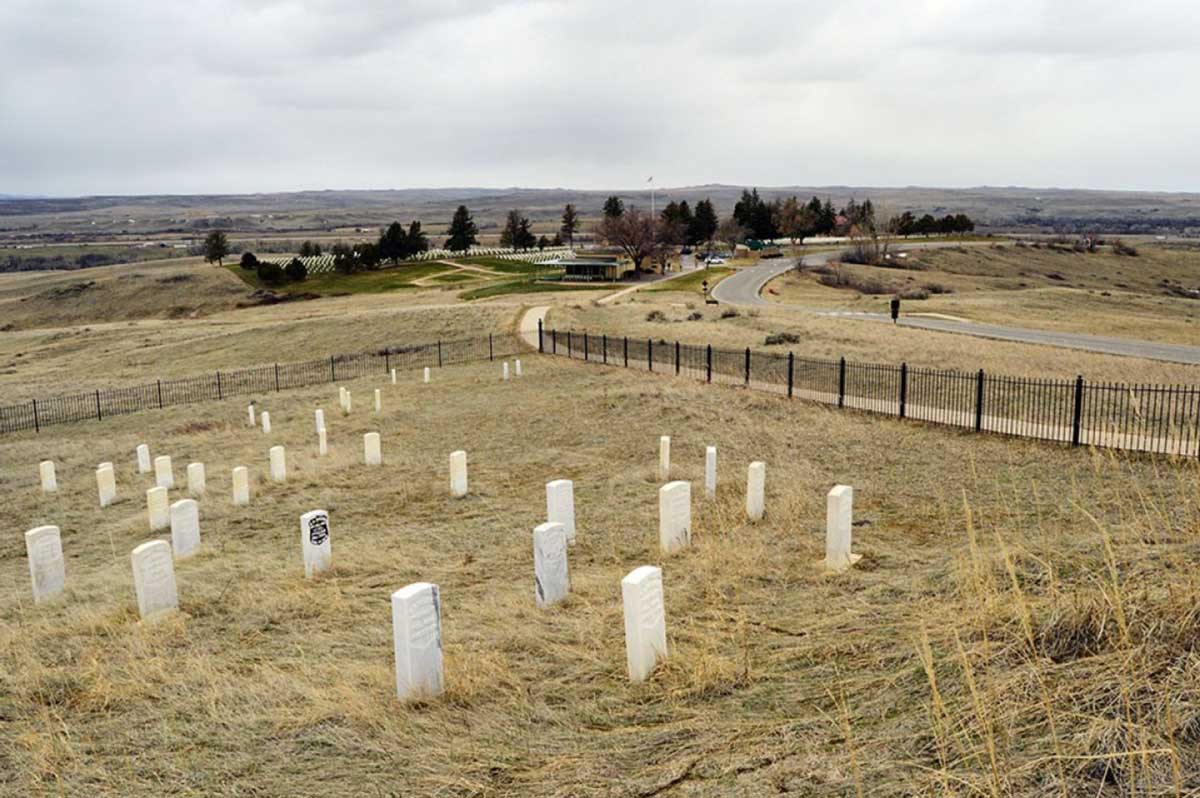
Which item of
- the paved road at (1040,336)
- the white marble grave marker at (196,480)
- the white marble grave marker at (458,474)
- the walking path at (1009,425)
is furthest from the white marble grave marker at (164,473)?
the paved road at (1040,336)

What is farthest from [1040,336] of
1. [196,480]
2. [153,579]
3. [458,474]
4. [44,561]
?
[44,561]

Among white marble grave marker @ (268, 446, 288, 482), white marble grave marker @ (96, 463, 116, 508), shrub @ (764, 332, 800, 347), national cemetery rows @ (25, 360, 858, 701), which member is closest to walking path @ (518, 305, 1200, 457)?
national cemetery rows @ (25, 360, 858, 701)

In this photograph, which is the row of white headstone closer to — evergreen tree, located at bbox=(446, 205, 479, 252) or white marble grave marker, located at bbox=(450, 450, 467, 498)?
white marble grave marker, located at bbox=(450, 450, 467, 498)

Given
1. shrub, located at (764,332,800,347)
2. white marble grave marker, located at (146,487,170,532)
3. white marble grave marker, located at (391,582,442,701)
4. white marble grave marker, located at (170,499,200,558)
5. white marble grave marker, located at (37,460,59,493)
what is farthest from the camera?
shrub, located at (764,332,800,347)

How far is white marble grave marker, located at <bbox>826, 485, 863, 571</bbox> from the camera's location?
33.0 feet

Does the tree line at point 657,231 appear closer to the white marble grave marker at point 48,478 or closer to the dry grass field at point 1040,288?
the dry grass field at point 1040,288

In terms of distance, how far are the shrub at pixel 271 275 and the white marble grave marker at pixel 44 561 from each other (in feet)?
273

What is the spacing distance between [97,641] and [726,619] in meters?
6.25

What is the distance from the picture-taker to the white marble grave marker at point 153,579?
379 inches

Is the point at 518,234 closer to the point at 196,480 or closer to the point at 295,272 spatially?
the point at 295,272

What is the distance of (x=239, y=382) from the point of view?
37.5 m

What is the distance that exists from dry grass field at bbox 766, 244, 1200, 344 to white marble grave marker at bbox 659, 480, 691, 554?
1449 inches

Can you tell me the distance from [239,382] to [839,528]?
3277 centimetres

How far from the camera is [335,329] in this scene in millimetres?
49219
